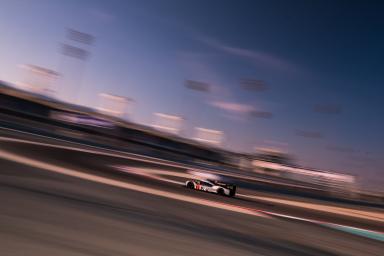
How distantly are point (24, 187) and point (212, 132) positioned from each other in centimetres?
17214

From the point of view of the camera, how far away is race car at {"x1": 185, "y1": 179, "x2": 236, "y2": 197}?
19375mm

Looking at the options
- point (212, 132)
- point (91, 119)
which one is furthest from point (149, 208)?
point (212, 132)

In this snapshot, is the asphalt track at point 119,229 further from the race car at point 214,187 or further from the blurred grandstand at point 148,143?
the blurred grandstand at point 148,143

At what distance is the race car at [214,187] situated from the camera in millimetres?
19375

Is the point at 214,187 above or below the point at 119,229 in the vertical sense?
above

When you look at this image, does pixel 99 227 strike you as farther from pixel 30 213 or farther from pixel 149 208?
pixel 149 208

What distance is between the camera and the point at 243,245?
23.3 feet

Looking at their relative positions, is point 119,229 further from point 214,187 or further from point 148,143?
point 148,143

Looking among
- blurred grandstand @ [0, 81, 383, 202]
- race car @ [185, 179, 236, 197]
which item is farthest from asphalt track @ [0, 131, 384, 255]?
blurred grandstand @ [0, 81, 383, 202]

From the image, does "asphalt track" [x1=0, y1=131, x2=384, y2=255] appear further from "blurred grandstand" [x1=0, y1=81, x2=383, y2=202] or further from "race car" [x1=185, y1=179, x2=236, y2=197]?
"blurred grandstand" [x1=0, y1=81, x2=383, y2=202]

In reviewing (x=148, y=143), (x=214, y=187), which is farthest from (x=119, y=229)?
(x=148, y=143)

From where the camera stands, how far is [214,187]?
19594mm

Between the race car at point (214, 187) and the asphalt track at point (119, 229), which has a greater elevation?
the race car at point (214, 187)

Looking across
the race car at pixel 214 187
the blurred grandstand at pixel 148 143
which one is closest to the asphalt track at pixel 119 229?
the race car at pixel 214 187
